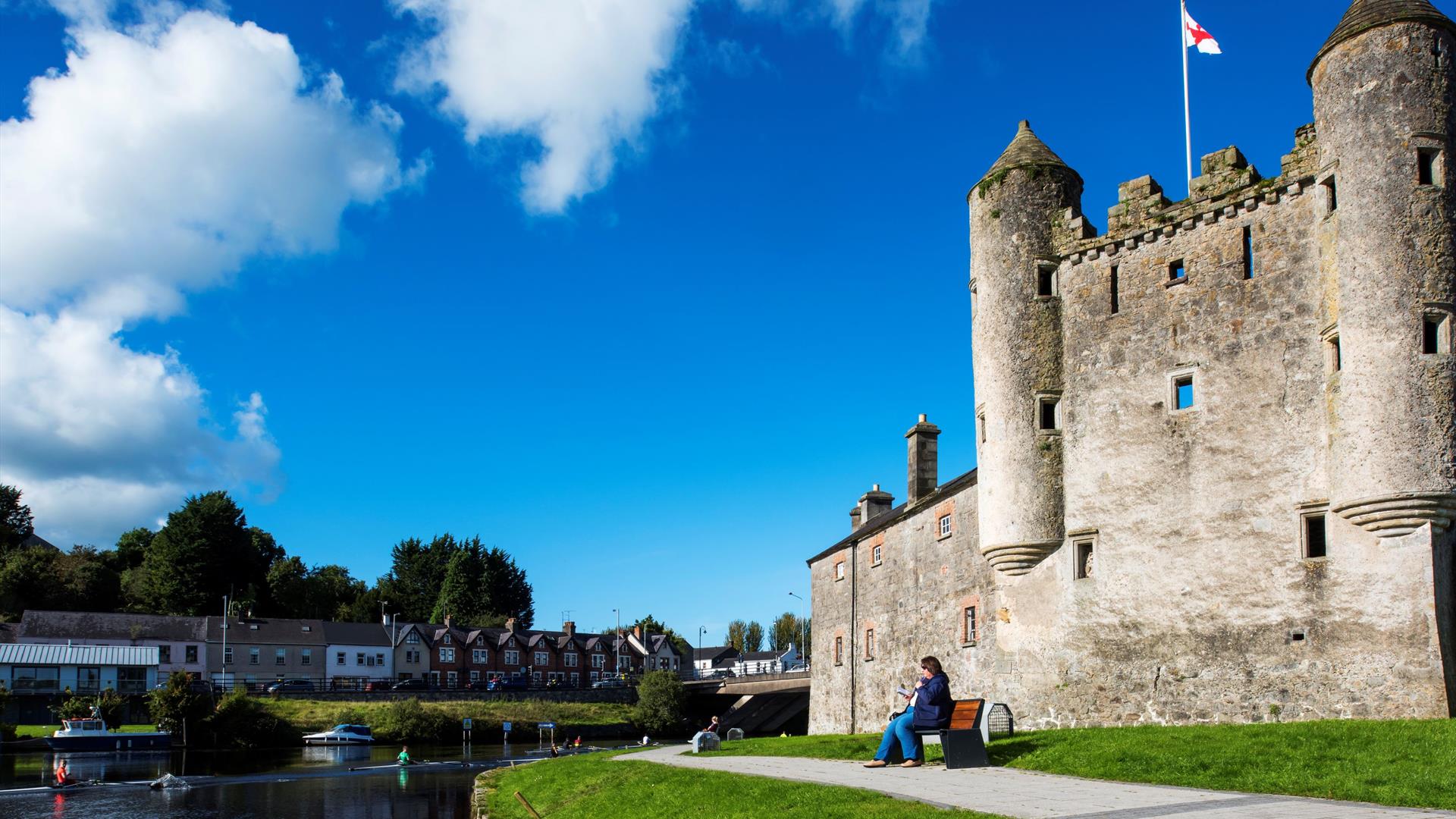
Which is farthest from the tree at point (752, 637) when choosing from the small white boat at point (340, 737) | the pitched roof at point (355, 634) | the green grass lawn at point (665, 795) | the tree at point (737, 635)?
the green grass lawn at point (665, 795)

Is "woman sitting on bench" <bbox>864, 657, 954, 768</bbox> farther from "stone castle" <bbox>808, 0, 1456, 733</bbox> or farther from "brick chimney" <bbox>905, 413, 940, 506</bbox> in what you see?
"brick chimney" <bbox>905, 413, 940, 506</bbox>

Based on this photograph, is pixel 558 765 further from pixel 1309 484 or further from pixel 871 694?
pixel 1309 484

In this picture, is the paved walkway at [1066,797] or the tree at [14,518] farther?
the tree at [14,518]

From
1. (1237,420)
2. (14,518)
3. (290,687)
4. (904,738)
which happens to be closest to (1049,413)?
(1237,420)

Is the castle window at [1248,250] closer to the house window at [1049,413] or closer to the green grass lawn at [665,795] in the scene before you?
the house window at [1049,413]

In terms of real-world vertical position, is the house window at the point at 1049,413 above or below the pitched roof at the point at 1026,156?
below

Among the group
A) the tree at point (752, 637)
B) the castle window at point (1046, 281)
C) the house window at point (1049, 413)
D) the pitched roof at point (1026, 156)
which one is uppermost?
the pitched roof at point (1026, 156)

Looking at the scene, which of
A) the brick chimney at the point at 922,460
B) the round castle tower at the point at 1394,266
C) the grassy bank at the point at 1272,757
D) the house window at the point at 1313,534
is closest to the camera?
the grassy bank at the point at 1272,757

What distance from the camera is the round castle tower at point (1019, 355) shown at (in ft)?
89.8

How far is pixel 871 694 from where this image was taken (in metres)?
42.0

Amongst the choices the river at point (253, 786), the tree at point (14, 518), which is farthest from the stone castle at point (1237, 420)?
the tree at point (14, 518)

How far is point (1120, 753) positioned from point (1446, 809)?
19.4 feet

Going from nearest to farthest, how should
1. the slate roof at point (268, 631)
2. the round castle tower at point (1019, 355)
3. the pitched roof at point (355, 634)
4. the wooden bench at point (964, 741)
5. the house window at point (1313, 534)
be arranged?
1. the wooden bench at point (964, 741)
2. the house window at point (1313, 534)
3. the round castle tower at point (1019, 355)
4. the slate roof at point (268, 631)
5. the pitched roof at point (355, 634)

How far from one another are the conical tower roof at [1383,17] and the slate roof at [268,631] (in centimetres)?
9118
